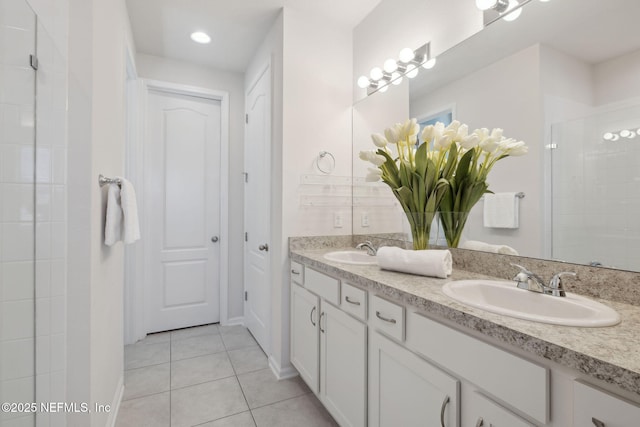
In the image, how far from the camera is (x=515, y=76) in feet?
4.22

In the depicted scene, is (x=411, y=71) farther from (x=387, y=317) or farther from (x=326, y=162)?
(x=387, y=317)

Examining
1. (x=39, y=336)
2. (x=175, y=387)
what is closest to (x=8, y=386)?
(x=39, y=336)

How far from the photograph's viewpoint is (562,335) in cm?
68

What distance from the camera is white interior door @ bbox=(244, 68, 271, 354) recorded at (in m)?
2.31

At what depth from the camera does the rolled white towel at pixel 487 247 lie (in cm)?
129

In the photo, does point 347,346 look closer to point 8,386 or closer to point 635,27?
point 8,386

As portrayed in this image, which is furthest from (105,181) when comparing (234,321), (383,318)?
(234,321)

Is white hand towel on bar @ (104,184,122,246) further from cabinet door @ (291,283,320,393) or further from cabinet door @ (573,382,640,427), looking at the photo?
cabinet door @ (573,382,640,427)

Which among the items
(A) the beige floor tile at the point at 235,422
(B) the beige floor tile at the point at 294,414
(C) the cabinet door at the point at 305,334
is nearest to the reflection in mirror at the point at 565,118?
(C) the cabinet door at the point at 305,334

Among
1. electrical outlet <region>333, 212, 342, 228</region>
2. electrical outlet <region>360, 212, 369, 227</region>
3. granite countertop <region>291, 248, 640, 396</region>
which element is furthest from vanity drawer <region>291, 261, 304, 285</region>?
granite countertop <region>291, 248, 640, 396</region>

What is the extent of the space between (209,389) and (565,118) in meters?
2.34

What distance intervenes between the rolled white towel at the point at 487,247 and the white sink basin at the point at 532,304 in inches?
6.3

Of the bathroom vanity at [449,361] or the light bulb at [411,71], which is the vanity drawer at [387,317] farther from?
the light bulb at [411,71]

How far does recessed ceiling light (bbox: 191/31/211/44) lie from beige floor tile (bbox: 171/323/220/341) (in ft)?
8.41
